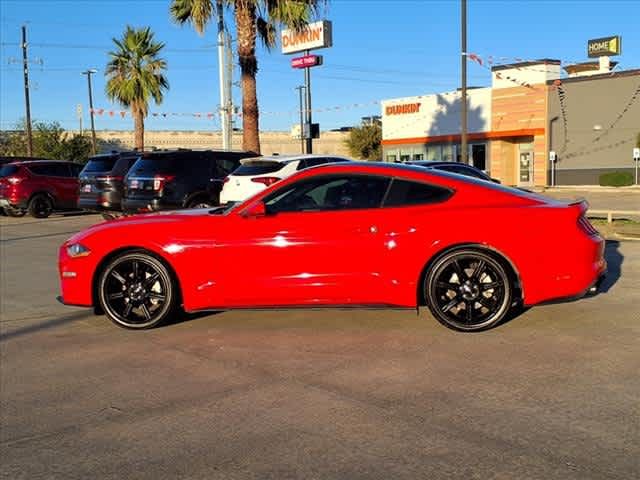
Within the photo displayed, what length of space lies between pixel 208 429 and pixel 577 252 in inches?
135

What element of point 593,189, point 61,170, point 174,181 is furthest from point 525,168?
point 174,181

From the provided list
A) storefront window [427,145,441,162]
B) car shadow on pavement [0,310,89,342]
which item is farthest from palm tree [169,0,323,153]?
storefront window [427,145,441,162]

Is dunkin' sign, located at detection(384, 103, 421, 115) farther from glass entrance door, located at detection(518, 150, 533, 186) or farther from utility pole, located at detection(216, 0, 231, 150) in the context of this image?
utility pole, located at detection(216, 0, 231, 150)

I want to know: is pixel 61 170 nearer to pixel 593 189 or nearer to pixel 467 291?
pixel 467 291

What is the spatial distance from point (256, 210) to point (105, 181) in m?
11.6

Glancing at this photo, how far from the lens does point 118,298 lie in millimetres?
6320

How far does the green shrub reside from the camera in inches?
1314

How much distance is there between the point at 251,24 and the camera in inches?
845

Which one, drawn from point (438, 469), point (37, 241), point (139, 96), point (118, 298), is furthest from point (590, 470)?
point (139, 96)

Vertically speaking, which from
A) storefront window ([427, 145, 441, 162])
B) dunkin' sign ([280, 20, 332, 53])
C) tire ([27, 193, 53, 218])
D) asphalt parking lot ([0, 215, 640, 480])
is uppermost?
dunkin' sign ([280, 20, 332, 53])

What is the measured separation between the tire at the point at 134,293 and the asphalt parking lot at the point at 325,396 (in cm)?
18

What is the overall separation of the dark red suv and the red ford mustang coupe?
15018 mm

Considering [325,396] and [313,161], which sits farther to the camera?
[313,161]

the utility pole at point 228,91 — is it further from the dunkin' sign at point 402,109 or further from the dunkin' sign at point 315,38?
the dunkin' sign at point 402,109
